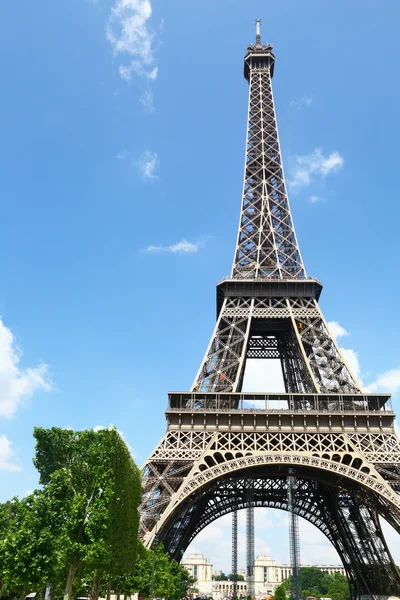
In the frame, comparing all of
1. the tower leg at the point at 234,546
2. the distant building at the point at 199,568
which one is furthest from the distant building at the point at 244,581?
the tower leg at the point at 234,546

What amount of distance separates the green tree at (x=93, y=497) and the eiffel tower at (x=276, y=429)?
3.83 m

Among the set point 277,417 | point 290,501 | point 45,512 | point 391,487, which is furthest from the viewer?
point 290,501

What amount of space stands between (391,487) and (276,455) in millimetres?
7454

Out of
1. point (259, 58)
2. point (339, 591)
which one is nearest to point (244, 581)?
point (339, 591)

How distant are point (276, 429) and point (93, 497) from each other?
15.6 m

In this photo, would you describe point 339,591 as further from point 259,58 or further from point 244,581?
point 259,58

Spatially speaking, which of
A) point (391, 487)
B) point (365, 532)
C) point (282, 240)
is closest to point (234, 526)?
point (365, 532)

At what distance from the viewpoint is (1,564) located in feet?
72.6

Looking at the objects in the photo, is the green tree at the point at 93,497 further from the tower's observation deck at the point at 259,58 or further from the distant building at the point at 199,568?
the distant building at the point at 199,568

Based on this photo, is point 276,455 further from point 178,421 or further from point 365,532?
point 365,532

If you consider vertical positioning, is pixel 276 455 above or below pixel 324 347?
below

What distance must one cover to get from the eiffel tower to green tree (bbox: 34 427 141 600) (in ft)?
12.6

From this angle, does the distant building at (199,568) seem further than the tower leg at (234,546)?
Yes

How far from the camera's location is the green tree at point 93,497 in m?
20.7
